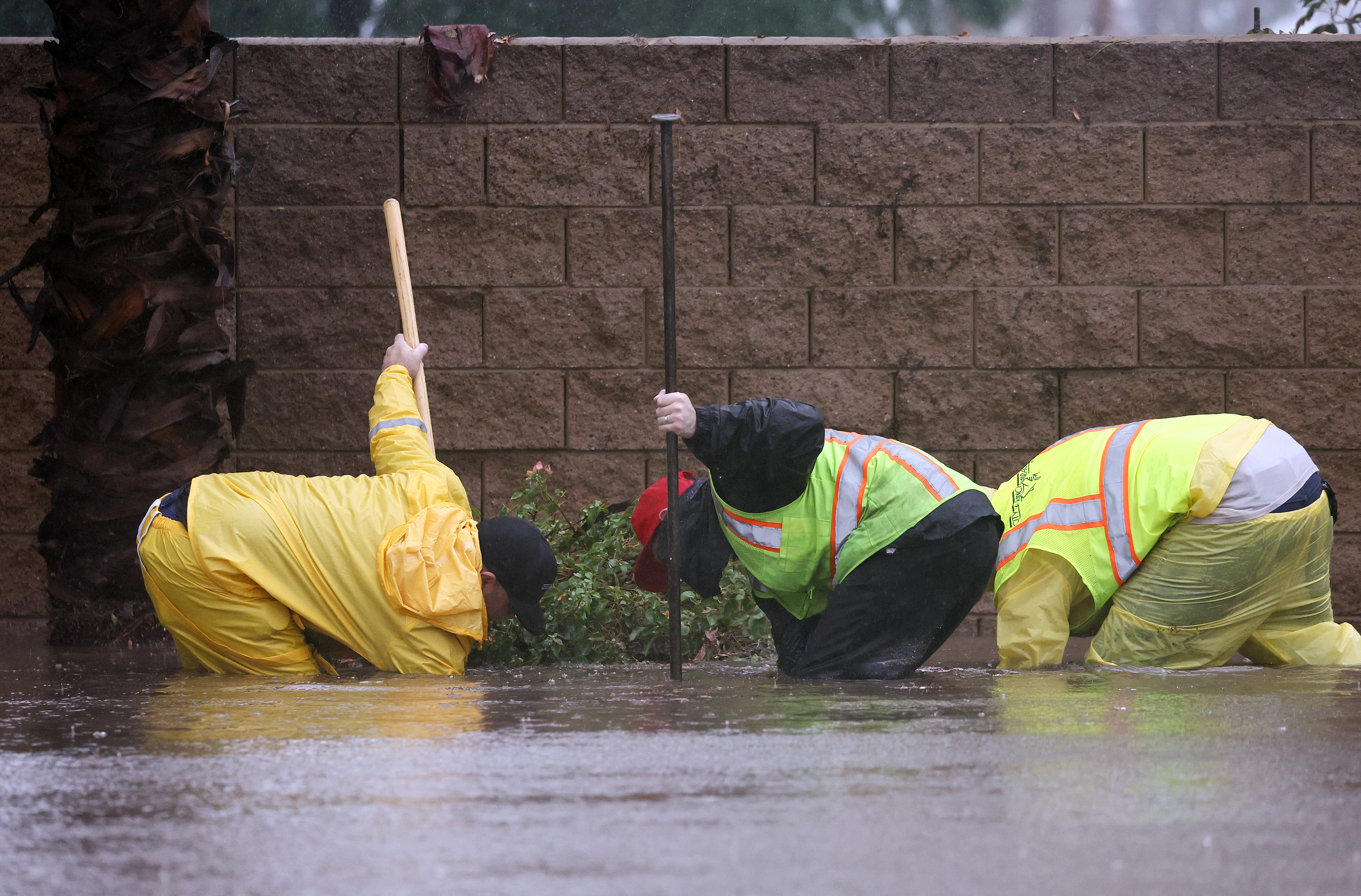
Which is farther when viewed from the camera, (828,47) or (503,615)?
(828,47)

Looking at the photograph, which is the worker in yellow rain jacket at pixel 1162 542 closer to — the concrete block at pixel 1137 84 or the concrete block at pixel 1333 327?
the concrete block at pixel 1333 327

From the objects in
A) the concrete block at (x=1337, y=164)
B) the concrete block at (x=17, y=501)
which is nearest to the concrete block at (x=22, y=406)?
the concrete block at (x=17, y=501)

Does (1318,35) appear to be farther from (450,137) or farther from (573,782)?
(573,782)

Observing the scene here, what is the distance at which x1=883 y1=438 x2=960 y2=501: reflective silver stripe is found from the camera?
15.1 ft

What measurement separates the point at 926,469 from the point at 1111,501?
711 millimetres

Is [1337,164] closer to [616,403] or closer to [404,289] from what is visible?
[616,403]

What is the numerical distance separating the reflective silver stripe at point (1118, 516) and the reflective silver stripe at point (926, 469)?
59cm

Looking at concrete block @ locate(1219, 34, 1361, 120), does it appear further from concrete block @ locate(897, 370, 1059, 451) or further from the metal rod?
the metal rod

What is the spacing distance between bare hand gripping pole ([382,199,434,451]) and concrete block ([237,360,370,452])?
0.71 meters

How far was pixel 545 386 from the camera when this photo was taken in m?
6.75

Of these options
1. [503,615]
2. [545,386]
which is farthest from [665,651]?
[545,386]

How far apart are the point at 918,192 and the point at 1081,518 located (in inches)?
94.3

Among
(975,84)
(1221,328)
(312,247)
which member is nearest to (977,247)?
(975,84)

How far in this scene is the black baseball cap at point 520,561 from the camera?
491 cm
